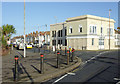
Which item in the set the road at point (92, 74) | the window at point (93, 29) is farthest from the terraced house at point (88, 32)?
the road at point (92, 74)

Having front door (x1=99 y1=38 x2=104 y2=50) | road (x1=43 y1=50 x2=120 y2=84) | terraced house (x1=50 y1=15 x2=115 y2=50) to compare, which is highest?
terraced house (x1=50 y1=15 x2=115 y2=50)

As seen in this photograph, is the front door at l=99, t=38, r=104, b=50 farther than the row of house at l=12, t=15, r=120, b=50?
Yes

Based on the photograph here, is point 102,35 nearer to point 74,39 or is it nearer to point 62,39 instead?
point 74,39

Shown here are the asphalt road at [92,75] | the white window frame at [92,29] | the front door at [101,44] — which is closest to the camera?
the asphalt road at [92,75]

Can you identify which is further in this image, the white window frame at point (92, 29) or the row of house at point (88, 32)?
the white window frame at point (92, 29)

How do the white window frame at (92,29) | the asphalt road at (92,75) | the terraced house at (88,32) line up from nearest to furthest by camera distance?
the asphalt road at (92,75)
the terraced house at (88,32)
the white window frame at (92,29)

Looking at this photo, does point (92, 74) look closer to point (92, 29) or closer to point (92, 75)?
point (92, 75)

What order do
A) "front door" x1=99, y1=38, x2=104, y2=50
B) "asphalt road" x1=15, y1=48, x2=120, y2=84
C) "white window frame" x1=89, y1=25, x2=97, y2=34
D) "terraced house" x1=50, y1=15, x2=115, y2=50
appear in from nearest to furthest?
"asphalt road" x1=15, y1=48, x2=120, y2=84 → "terraced house" x1=50, y1=15, x2=115, y2=50 → "white window frame" x1=89, y1=25, x2=97, y2=34 → "front door" x1=99, y1=38, x2=104, y2=50

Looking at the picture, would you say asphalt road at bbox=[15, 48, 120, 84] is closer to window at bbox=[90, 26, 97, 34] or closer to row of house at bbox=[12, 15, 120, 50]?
row of house at bbox=[12, 15, 120, 50]

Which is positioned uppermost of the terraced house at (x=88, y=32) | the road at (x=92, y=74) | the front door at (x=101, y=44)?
the terraced house at (x=88, y=32)

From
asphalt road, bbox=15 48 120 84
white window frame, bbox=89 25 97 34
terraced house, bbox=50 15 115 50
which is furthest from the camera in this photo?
white window frame, bbox=89 25 97 34

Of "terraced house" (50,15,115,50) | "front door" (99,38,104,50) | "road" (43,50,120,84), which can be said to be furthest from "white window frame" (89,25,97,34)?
"road" (43,50,120,84)

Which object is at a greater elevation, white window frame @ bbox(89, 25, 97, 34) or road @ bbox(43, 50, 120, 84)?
white window frame @ bbox(89, 25, 97, 34)

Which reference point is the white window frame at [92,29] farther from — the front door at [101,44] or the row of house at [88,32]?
the front door at [101,44]
